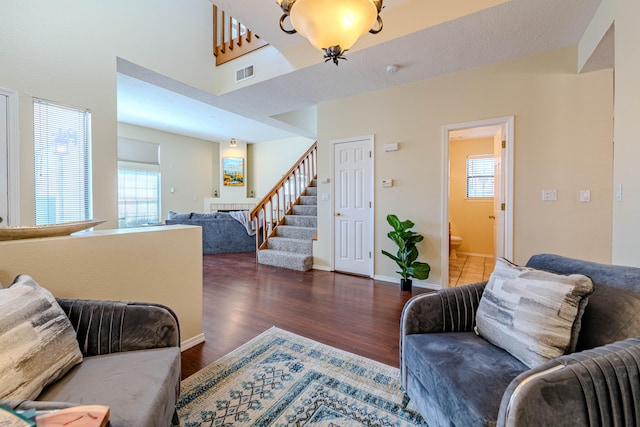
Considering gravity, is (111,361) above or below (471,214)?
below

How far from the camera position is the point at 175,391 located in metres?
1.23

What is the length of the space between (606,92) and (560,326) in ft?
9.31

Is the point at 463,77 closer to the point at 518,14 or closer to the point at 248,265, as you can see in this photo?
the point at 518,14

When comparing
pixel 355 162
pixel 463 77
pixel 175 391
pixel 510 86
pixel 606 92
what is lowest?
pixel 175 391

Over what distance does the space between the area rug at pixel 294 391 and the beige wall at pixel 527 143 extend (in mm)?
2195

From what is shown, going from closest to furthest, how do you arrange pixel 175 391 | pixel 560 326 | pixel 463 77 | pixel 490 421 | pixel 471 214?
pixel 490 421
pixel 560 326
pixel 175 391
pixel 463 77
pixel 471 214

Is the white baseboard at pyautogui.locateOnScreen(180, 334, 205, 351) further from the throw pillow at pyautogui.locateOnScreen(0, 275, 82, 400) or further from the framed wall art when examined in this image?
the framed wall art

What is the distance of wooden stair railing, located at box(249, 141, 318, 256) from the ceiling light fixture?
376 cm

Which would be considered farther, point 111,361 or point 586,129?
point 586,129

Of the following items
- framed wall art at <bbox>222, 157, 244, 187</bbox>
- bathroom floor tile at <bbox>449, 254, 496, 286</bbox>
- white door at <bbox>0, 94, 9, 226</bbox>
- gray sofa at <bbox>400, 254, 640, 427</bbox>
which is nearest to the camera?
gray sofa at <bbox>400, 254, 640, 427</bbox>

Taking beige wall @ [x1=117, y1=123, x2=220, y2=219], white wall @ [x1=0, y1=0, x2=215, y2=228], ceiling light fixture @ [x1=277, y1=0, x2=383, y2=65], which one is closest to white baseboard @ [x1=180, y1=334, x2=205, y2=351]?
white wall @ [x1=0, y1=0, x2=215, y2=228]

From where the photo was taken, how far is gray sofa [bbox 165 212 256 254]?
589 centimetres

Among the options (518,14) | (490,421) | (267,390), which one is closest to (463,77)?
(518,14)

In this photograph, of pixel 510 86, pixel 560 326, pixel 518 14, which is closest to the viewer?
pixel 560 326
